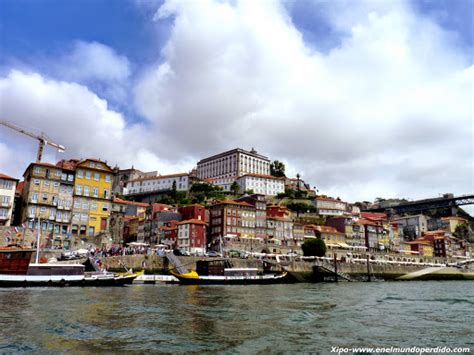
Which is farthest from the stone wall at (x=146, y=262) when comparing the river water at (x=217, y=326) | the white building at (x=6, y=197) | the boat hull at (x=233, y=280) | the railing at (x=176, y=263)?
the river water at (x=217, y=326)

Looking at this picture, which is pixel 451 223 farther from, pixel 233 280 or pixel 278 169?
pixel 233 280

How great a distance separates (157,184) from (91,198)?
188 feet

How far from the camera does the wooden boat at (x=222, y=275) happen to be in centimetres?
4800

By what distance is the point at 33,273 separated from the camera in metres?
38.7

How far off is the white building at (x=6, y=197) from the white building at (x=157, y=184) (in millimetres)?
60325

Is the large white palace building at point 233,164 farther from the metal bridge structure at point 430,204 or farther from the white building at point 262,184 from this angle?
the metal bridge structure at point 430,204

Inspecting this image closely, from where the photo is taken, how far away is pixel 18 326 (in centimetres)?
1662

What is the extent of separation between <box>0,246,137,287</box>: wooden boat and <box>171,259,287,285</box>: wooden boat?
1067 cm

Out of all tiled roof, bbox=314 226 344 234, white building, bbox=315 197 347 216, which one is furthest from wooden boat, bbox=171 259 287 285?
white building, bbox=315 197 347 216

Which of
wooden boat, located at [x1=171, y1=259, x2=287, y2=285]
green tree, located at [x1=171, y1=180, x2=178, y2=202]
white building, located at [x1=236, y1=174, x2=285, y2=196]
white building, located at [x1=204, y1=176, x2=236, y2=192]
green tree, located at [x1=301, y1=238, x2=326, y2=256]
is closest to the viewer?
wooden boat, located at [x1=171, y1=259, x2=287, y2=285]

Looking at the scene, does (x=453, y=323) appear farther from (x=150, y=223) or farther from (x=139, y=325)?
(x=150, y=223)

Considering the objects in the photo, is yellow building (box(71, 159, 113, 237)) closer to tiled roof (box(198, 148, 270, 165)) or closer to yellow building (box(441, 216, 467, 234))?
tiled roof (box(198, 148, 270, 165))

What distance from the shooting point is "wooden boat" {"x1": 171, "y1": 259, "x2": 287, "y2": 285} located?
48.0 metres

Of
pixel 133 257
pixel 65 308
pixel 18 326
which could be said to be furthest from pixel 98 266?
pixel 18 326
